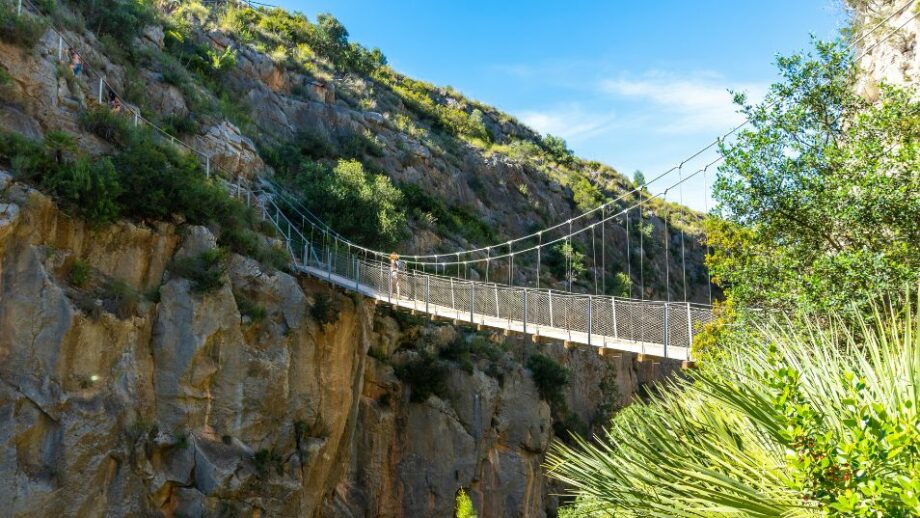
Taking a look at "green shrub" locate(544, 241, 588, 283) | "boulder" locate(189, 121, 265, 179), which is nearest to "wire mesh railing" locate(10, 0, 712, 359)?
"boulder" locate(189, 121, 265, 179)

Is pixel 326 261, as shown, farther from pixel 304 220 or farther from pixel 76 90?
pixel 76 90

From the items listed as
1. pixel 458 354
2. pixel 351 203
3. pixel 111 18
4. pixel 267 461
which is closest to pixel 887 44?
pixel 458 354

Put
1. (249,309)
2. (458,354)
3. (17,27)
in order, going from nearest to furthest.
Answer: (17,27) → (249,309) → (458,354)

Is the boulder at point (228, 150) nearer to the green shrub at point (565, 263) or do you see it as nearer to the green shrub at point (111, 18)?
the green shrub at point (111, 18)

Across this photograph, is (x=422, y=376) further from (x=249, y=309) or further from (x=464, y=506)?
(x=249, y=309)

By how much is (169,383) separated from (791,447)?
8430mm

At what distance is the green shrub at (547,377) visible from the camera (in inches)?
749

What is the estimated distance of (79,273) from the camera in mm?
9008

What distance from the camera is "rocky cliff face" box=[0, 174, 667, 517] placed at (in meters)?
8.19

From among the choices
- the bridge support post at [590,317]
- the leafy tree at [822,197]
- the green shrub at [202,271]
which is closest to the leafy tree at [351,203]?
the green shrub at [202,271]

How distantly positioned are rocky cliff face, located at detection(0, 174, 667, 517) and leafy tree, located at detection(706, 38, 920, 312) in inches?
272

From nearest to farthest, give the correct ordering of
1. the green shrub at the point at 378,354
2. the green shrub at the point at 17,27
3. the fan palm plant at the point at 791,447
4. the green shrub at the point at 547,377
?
the fan palm plant at the point at 791,447, the green shrub at the point at 17,27, the green shrub at the point at 378,354, the green shrub at the point at 547,377

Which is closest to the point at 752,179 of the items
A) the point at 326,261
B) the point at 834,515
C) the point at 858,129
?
the point at 858,129

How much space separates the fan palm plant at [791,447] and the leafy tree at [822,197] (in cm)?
107
